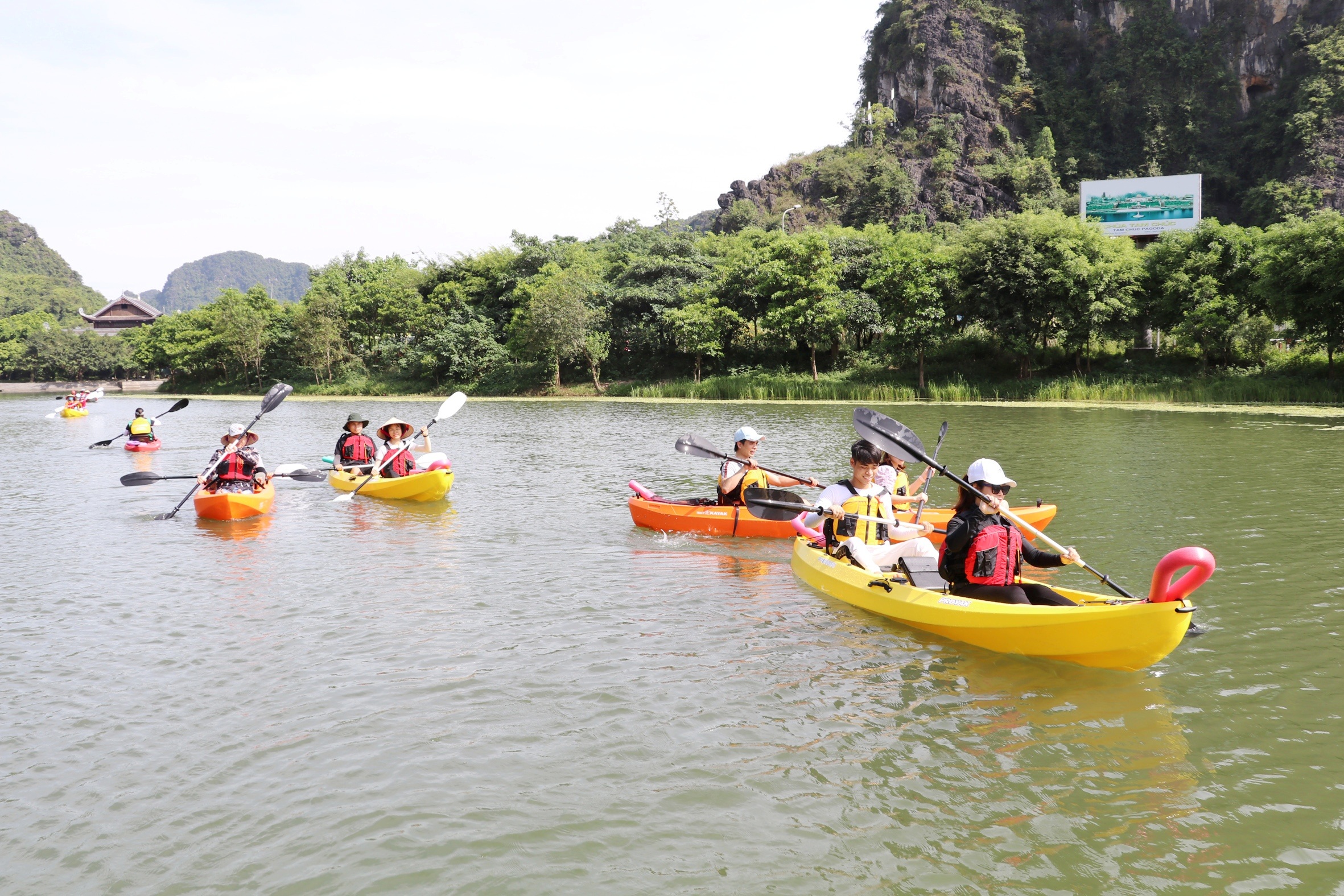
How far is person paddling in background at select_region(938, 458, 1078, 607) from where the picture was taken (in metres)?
6.12

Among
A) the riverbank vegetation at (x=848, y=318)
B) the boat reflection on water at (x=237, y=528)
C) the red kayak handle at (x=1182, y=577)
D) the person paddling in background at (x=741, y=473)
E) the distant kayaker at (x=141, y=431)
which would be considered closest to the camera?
the red kayak handle at (x=1182, y=577)

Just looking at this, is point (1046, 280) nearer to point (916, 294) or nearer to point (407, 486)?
point (916, 294)

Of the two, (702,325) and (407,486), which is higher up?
(702,325)

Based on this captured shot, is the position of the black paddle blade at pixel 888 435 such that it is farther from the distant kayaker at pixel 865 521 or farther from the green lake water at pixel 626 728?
the green lake water at pixel 626 728

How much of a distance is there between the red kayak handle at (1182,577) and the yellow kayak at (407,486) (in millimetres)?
9422

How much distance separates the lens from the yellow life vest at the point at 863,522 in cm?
763

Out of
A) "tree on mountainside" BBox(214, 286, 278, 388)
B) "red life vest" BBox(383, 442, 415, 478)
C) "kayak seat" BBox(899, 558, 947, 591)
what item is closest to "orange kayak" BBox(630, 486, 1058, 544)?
"kayak seat" BBox(899, 558, 947, 591)

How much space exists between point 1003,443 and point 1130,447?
2.28 m

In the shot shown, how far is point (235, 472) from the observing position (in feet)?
39.5

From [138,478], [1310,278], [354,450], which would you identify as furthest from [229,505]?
[1310,278]

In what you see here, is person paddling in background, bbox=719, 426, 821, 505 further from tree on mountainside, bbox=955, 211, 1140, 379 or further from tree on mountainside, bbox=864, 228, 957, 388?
tree on mountainside, bbox=864, 228, 957, 388

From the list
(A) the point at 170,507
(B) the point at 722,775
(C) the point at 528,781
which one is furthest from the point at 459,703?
(A) the point at 170,507

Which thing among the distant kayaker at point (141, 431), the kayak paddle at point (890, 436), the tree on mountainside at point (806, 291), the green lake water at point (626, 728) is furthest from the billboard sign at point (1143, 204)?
the kayak paddle at point (890, 436)

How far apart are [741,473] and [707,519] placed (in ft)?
2.13
